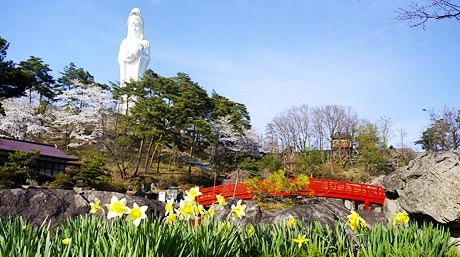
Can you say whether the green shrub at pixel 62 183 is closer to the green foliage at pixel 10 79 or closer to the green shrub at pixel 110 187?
the green shrub at pixel 110 187

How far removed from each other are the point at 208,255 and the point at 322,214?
19.4ft

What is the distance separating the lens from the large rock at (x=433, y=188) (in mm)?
5945

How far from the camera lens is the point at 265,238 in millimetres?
3256

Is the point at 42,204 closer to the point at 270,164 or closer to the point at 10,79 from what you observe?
the point at 10,79

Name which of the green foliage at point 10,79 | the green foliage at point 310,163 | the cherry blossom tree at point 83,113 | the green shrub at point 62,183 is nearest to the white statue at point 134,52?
the cherry blossom tree at point 83,113

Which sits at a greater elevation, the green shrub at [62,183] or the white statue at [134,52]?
the white statue at [134,52]

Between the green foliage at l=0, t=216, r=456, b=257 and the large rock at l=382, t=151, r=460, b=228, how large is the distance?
2.23 m

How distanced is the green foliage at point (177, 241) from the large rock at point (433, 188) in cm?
223

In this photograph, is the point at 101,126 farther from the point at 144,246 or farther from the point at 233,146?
the point at 144,246

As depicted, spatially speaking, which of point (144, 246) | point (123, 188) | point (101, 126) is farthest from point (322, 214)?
point (101, 126)

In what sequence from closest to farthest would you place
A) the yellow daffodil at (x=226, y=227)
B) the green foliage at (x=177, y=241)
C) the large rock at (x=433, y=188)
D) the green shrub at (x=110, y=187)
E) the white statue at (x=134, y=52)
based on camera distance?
the green foliage at (x=177, y=241) < the yellow daffodil at (x=226, y=227) < the large rock at (x=433, y=188) < the green shrub at (x=110, y=187) < the white statue at (x=134, y=52)

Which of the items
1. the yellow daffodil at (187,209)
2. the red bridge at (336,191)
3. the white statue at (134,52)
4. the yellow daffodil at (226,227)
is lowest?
the red bridge at (336,191)

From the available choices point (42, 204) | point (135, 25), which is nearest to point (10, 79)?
point (42, 204)

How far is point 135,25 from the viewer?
39.6 m
